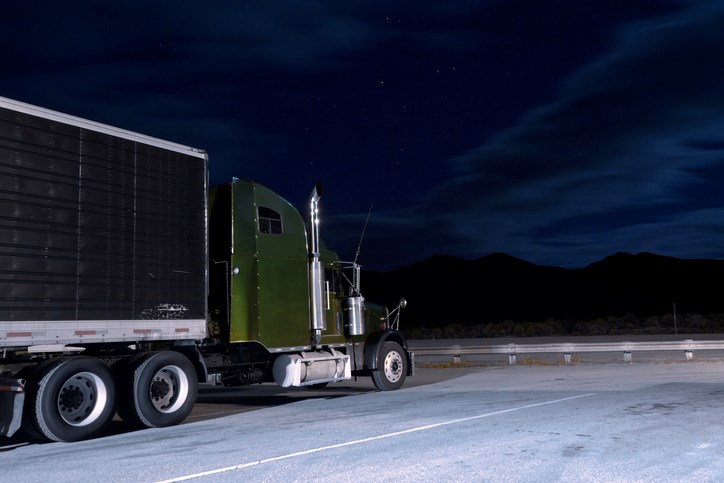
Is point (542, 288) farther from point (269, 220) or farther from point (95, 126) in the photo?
point (95, 126)

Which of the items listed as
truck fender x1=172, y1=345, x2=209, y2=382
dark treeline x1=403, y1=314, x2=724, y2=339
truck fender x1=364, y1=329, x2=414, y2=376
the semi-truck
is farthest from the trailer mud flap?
dark treeline x1=403, y1=314, x2=724, y2=339

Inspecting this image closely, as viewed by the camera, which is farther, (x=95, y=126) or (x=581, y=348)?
(x=581, y=348)

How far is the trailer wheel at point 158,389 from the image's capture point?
10945 millimetres

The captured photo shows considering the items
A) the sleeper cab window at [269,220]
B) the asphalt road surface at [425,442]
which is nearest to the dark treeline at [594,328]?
the asphalt road surface at [425,442]

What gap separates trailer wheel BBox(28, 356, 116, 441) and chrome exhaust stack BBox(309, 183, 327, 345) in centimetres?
511

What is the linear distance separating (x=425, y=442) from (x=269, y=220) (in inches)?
256

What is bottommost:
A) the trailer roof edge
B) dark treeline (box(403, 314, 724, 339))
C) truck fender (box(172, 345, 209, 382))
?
truck fender (box(172, 345, 209, 382))

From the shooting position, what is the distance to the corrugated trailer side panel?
9570 mm

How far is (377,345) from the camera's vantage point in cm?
1641

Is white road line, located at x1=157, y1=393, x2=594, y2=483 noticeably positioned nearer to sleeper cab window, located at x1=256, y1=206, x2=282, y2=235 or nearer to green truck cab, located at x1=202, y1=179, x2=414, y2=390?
green truck cab, located at x1=202, y1=179, x2=414, y2=390

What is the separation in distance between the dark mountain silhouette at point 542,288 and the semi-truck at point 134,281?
101m

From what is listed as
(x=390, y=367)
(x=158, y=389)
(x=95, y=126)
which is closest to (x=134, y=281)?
(x=158, y=389)

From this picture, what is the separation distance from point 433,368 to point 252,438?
15.6m

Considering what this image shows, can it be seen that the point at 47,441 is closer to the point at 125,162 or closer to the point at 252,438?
the point at 252,438
